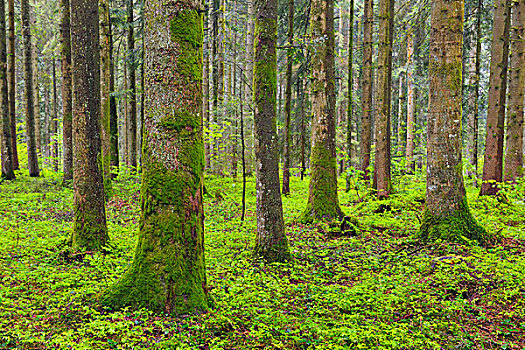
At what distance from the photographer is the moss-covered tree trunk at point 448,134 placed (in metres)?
7.10

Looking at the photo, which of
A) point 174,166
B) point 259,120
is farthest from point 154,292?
point 259,120

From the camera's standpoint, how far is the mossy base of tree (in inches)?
274

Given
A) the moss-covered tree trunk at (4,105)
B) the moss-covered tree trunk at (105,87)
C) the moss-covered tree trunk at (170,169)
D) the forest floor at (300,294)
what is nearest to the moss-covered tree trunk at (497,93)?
the forest floor at (300,294)

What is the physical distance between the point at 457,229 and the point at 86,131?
288 inches

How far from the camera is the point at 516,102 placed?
11.6 meters

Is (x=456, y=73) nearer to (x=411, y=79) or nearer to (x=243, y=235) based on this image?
(x=243, y=235)

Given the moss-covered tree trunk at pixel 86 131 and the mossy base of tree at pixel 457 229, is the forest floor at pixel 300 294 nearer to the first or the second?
the mossy base of tree at pixel 457 229

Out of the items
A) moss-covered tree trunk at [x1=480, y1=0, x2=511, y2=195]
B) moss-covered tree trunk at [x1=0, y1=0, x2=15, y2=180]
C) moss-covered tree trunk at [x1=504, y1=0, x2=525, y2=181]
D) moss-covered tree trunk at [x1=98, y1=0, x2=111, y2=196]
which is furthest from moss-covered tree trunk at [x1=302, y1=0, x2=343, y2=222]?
moss-covered tree trunk at [x1=0, y1=0, x2=15, y2=180]

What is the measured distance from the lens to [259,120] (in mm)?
6648

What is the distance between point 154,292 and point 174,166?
1.51 m

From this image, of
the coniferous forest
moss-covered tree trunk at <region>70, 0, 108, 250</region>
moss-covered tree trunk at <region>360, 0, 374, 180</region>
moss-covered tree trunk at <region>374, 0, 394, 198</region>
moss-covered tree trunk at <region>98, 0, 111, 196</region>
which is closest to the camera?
the coniferous forest

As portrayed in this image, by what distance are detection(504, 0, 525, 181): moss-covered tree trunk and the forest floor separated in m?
2.96

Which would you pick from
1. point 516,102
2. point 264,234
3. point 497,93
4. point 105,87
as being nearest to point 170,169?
point 264,234

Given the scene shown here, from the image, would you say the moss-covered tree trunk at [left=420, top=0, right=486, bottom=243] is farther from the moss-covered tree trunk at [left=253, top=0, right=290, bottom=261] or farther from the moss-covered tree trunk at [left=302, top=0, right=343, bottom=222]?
the moss-covered tree trunk at [left=253, top=0, right=290, bottom=261]
